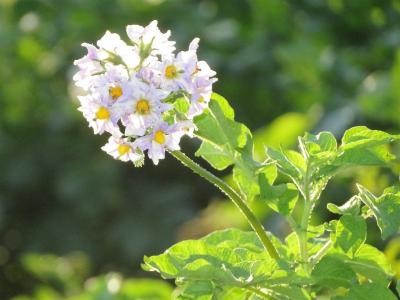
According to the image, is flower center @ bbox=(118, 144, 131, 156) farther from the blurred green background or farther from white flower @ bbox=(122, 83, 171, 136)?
the blurred green background

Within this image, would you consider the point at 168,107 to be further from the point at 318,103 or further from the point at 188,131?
the point at 318,103

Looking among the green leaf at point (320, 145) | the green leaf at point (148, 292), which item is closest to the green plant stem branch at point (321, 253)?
the green leaf at point (320, 145)

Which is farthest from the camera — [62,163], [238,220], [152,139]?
[62,163]

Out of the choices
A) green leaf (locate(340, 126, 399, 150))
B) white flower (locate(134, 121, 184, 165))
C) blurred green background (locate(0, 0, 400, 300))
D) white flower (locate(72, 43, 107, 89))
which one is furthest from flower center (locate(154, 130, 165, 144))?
blurred green background (locate(0, 0, 400, 300))

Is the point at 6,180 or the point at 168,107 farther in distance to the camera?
the point at 6,180

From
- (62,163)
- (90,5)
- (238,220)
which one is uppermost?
(90,5)

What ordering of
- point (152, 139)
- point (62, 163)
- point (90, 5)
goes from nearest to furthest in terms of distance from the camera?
1. point (152, 139)
2. point (90, 5)
3. point (62, 163)

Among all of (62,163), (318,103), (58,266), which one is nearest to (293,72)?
(318,103)
